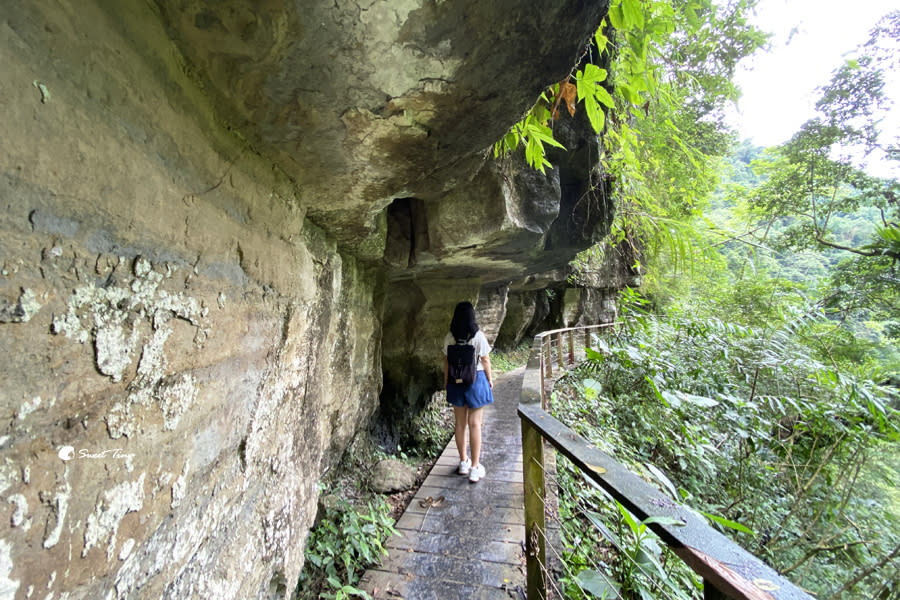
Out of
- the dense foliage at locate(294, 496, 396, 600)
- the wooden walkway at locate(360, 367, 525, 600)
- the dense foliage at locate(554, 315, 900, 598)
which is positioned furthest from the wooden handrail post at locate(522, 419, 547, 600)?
the dense foliage at locate(554, 315, 900, 598)

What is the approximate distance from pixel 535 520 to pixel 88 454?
1704 mm

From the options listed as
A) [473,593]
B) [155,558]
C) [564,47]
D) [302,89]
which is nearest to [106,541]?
[155,558]

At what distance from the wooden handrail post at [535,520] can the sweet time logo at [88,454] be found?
1490 millimetres

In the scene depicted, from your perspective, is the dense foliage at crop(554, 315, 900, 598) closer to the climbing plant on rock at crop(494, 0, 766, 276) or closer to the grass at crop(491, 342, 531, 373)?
the climbing plant on rock at crop(494, 0, 766, 276)

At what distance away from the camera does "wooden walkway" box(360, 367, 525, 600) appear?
7.26ft

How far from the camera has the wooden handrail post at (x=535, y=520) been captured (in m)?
1.70

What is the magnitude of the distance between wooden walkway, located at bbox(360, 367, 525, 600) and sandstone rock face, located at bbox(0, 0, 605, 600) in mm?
812

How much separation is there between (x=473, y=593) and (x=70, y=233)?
2.58 m

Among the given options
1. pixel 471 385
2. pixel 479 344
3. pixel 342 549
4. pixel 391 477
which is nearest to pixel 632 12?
pixel 479 344

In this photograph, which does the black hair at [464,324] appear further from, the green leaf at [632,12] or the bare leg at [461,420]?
the green leaf at [632,12]

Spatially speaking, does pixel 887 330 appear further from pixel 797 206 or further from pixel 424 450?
pixel 424 450

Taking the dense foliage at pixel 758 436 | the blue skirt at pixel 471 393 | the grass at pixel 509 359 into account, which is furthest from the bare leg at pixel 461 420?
the grass at pixel 509 359

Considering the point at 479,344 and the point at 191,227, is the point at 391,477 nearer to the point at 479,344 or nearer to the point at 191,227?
the point at 479,344

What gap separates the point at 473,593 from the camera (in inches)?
85.4
